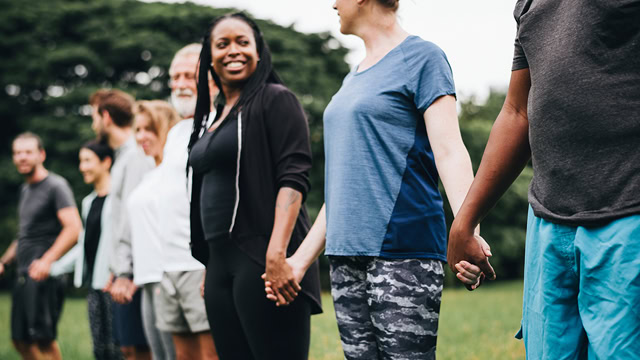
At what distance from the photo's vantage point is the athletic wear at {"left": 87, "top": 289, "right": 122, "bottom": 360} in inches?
233

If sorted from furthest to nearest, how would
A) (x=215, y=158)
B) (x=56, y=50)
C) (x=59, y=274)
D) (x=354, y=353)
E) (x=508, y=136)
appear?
(x=56, y=50)
(x=59, y=274)
(x=215, y=158)
(x=354, y=353)
(x=508, y=136)

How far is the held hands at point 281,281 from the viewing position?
3080 millimetres

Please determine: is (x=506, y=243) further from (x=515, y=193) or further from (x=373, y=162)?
(x=373, y=162)

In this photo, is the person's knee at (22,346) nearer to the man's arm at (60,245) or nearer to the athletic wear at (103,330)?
the man's arm at (60,245)

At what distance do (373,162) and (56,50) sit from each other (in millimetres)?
26017

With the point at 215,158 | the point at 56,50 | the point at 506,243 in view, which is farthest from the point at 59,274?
the point at 56,50

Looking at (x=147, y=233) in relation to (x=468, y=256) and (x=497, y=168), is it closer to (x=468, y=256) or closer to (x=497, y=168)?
(x=468, y=256)

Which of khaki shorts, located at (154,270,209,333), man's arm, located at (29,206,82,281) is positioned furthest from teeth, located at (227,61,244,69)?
man's arm, located at (29,206,82,281)

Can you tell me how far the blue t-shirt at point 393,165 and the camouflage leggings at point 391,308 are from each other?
56 millimetres

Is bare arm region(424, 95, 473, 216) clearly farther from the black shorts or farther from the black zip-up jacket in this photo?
the black shorts

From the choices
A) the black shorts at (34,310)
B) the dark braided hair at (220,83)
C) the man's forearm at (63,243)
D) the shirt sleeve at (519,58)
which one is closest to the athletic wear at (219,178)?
the dark braided hair at (220,83)

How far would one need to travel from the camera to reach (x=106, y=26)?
2750 cm

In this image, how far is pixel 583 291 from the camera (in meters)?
1.87

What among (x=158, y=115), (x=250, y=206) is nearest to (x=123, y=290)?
(x=158, y=115)
